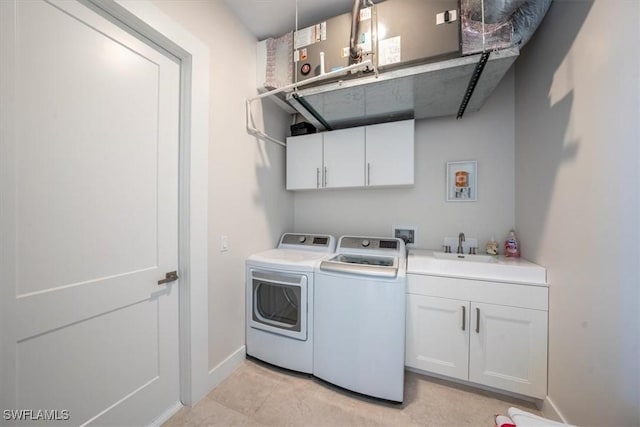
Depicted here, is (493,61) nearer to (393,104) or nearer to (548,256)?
(393,104)

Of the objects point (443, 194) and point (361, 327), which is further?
point (443, 194)

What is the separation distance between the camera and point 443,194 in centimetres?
214

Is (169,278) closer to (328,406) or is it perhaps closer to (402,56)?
(328,406)

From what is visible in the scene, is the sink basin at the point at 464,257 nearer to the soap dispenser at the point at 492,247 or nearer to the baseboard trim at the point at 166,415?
the soap dispenser at the point at 492,247

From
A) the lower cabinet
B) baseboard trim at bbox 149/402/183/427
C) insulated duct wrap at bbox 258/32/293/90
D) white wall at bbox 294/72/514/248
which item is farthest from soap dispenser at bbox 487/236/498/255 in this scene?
baseboard trim at bbox 149/402/183/427

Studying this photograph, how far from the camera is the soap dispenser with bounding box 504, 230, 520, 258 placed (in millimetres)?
1800

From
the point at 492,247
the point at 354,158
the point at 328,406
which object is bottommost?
the point at 328,406

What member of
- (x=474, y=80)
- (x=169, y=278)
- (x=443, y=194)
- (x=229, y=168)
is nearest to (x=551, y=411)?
(x=443, y=194)

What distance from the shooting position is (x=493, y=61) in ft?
4.30

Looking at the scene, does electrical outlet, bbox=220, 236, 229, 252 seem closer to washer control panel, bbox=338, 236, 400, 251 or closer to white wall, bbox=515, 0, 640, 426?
washer control panel, bbox=338, 236, 400, 251

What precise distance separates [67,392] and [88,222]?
0.77 m

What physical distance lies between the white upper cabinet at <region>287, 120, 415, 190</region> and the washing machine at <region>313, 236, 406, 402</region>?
81 centimetres

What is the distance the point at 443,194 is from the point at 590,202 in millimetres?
1099

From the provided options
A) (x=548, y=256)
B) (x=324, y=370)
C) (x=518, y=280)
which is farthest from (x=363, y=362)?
(x=548, y=256)
